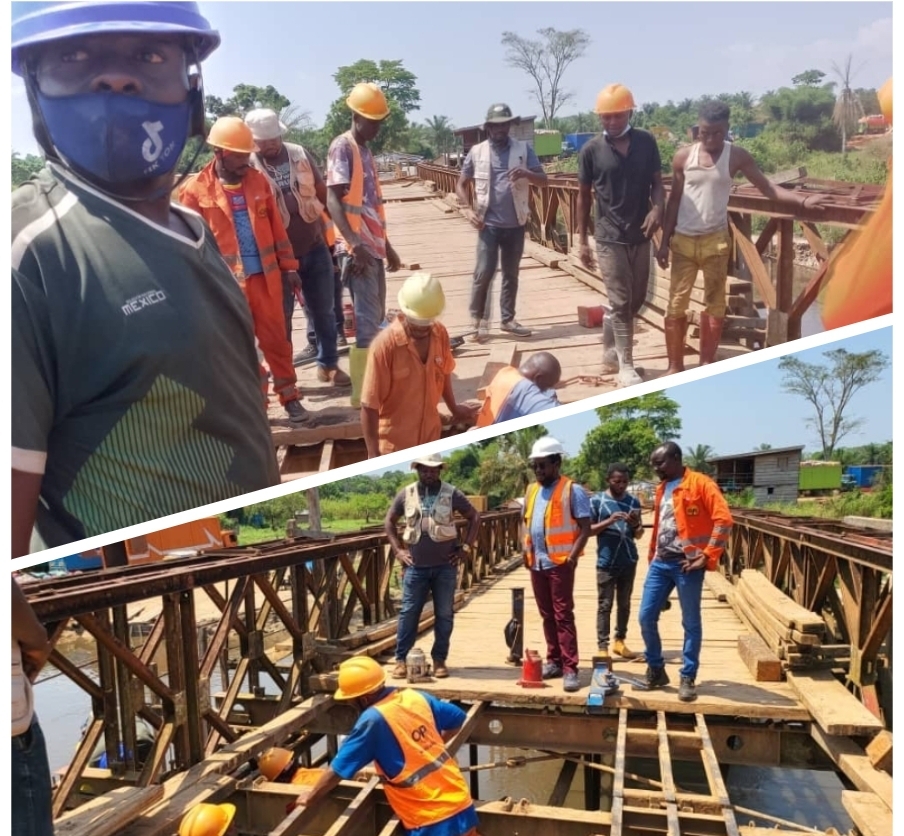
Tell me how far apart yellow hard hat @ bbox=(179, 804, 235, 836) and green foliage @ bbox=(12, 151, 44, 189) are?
2258 mm

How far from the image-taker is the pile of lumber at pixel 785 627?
495 cm

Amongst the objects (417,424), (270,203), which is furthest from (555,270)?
(270,203)

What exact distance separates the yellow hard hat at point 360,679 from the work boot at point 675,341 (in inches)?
59.5

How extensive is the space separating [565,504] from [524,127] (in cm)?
211

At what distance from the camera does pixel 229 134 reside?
259 centimetres

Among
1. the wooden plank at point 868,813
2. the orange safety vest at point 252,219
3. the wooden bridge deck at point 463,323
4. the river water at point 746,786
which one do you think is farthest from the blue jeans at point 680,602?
the river water at point 746,786

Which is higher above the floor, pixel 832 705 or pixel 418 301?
pixel 418 301

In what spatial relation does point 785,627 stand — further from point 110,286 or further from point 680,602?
point 110,286

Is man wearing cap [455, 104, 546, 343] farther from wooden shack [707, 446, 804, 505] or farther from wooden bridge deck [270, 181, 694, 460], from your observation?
wooden shack [707, 446, 804, 505]

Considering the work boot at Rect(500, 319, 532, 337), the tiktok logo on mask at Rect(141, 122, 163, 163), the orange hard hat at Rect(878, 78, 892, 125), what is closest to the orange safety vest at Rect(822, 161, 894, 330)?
the orange hard hat at Rect(878, 78, 892, 125)

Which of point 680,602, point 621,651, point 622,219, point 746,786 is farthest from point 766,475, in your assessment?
point 622,219

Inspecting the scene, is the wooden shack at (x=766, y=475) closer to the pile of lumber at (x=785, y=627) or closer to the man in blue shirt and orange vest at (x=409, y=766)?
the pile of lumber at (x=785, y=627)

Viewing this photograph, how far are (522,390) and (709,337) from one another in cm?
88
